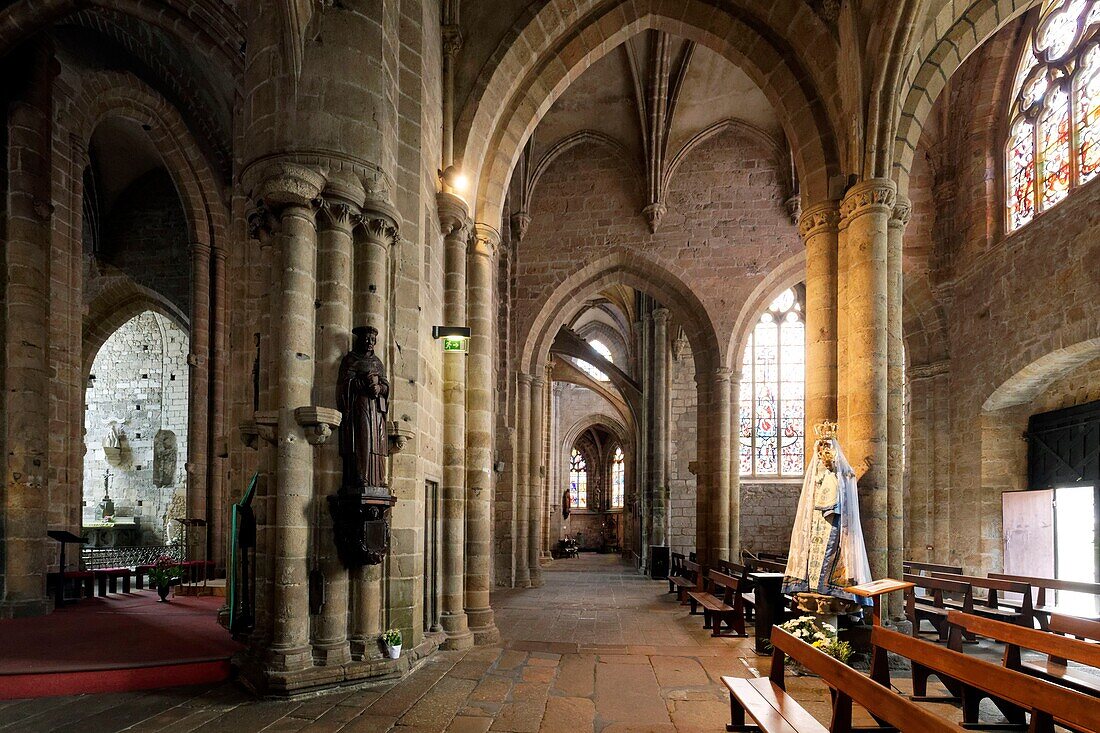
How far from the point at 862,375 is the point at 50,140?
11.5 meters

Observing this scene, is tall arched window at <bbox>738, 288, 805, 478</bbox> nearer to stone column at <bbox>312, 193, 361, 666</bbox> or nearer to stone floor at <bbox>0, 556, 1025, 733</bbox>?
stone floor at <bbox>0, 556, 1025, 733</bbox>

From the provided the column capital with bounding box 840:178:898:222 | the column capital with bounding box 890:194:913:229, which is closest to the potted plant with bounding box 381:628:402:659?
the column capital with bounding box 840:178:898:222

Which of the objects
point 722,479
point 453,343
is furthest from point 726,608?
point 722,479

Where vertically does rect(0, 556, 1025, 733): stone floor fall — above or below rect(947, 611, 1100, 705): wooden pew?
below

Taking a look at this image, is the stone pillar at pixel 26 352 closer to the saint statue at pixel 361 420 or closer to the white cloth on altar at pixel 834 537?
the saint statue at pixel 361 420

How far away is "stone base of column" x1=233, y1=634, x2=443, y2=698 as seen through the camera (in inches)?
230

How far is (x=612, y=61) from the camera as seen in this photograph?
15.1 meters

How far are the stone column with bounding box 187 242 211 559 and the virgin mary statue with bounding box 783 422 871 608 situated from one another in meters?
11.7

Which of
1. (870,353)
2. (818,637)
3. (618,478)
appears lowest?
(618,478)

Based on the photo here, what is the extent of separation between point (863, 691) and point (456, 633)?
5.74 meters

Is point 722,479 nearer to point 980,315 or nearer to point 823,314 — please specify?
point 980,315

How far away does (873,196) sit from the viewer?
317 inches

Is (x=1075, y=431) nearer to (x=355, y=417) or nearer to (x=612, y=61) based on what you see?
(x=612, y=61)

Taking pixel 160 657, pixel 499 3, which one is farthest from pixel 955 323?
pixel 160 657
